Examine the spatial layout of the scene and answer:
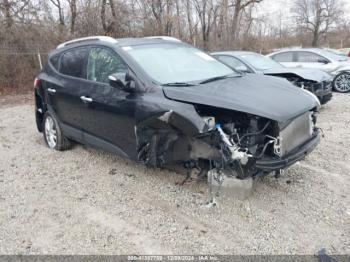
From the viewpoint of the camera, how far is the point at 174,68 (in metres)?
4.23

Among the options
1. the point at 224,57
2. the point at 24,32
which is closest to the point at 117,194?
the point at 224,57

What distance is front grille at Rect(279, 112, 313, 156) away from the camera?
11.3 ft

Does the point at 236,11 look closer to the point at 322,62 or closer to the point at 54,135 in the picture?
the point at 322,62

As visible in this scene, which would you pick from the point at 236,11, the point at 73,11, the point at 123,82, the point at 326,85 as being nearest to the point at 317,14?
the point at 236,11

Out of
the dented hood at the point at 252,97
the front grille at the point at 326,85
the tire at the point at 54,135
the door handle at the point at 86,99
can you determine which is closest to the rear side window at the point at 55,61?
the tire at the point at 54,135

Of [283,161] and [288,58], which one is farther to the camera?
[288,58]

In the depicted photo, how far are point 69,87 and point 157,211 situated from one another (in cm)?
236

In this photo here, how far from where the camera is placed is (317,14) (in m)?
50.2

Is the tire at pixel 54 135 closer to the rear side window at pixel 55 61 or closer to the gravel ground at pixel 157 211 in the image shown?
the gravel ground at pixel 157 211

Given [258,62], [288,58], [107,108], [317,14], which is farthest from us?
[317,14]

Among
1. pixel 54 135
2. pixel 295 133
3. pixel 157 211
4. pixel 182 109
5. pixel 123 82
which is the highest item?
pixel 123 82

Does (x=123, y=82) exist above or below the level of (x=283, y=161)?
above

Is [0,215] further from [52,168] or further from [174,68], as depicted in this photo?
[174,68]

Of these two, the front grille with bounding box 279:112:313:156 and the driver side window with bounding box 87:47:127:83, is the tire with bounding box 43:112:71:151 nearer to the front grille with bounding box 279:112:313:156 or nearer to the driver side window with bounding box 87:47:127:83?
the driver side window with bounding box 87:47:127:83
